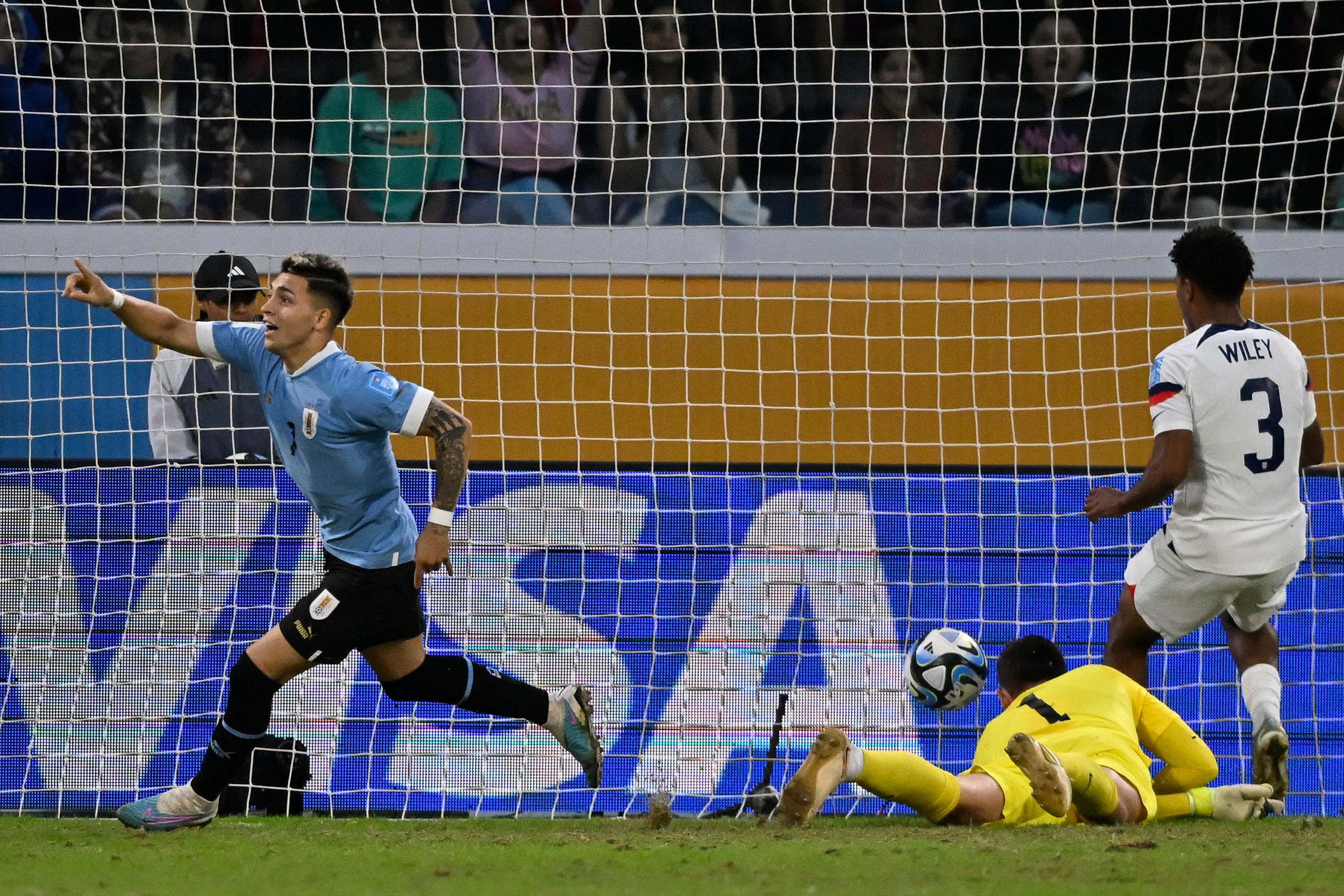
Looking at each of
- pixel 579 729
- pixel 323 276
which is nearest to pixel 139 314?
pixel 323 276

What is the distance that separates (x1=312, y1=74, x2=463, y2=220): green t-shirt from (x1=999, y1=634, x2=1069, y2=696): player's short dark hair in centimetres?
443

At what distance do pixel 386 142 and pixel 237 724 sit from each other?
182 inches

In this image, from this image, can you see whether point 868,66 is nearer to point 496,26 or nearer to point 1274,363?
point 496,26

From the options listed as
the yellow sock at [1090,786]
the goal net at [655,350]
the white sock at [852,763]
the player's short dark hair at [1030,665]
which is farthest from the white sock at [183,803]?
the player's short dark hair at [1030,665]

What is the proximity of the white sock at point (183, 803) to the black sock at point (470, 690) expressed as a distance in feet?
2.05

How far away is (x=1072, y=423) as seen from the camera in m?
7.75

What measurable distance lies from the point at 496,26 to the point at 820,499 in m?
4.10

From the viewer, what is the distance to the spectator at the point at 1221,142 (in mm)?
8219

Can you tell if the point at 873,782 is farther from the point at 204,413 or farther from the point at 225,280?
the point at 204,413

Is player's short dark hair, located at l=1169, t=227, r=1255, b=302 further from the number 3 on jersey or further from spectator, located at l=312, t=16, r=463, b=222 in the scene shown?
spectator, located at l=312, t=16, r=463, b=222

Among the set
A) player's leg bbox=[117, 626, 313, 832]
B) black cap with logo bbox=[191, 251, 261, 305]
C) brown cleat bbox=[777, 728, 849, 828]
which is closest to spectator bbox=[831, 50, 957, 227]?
black cap with logo bbox=[191, 251, 261, 305]

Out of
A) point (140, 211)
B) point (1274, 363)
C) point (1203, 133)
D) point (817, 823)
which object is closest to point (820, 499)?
point (817, 823)

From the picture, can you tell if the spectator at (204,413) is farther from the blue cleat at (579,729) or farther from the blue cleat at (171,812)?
the blue cleat at (171,812)

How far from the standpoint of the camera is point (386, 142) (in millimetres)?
8234
